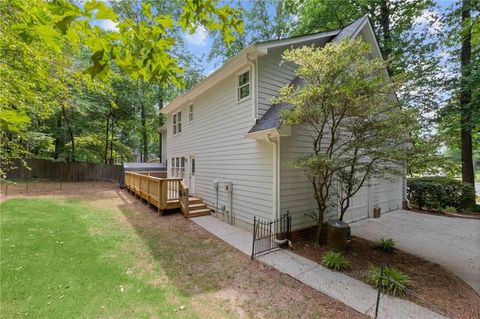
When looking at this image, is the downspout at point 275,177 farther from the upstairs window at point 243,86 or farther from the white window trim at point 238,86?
the upstairs window at point 243,86

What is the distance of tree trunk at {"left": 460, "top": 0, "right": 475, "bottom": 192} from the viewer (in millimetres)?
9797

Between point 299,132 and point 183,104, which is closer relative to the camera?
point 299,132

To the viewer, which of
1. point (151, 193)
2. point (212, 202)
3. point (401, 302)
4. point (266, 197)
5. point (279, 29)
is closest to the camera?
point (401, 302)

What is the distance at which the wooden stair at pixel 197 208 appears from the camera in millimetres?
8536

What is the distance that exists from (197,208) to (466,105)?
495 inches

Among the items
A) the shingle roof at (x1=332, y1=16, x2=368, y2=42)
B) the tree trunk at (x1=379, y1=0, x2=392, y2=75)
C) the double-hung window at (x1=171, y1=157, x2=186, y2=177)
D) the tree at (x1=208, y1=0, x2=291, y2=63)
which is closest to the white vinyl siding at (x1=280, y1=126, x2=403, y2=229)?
the shingle roof at (x1=332, y1=16, x2=368, y2=42)

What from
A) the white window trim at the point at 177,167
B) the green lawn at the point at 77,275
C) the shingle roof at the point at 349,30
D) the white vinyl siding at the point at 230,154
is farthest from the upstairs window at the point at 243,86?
the white window trim at the point at 177,167

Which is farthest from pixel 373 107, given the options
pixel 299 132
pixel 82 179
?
pixel 82 179

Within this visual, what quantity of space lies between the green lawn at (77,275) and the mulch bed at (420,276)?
351 centimetres

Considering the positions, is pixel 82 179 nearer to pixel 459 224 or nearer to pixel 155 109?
pixel 155 109

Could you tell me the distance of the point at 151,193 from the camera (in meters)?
9.80

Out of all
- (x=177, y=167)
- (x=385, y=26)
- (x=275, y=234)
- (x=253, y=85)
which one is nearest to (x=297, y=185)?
(x=275, y=234)

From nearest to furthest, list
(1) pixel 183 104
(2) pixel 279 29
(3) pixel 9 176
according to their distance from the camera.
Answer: (1) pixel 183 104
(3) pixel 9 176
(2) pixel 279 29

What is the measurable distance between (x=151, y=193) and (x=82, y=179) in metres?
13.2
